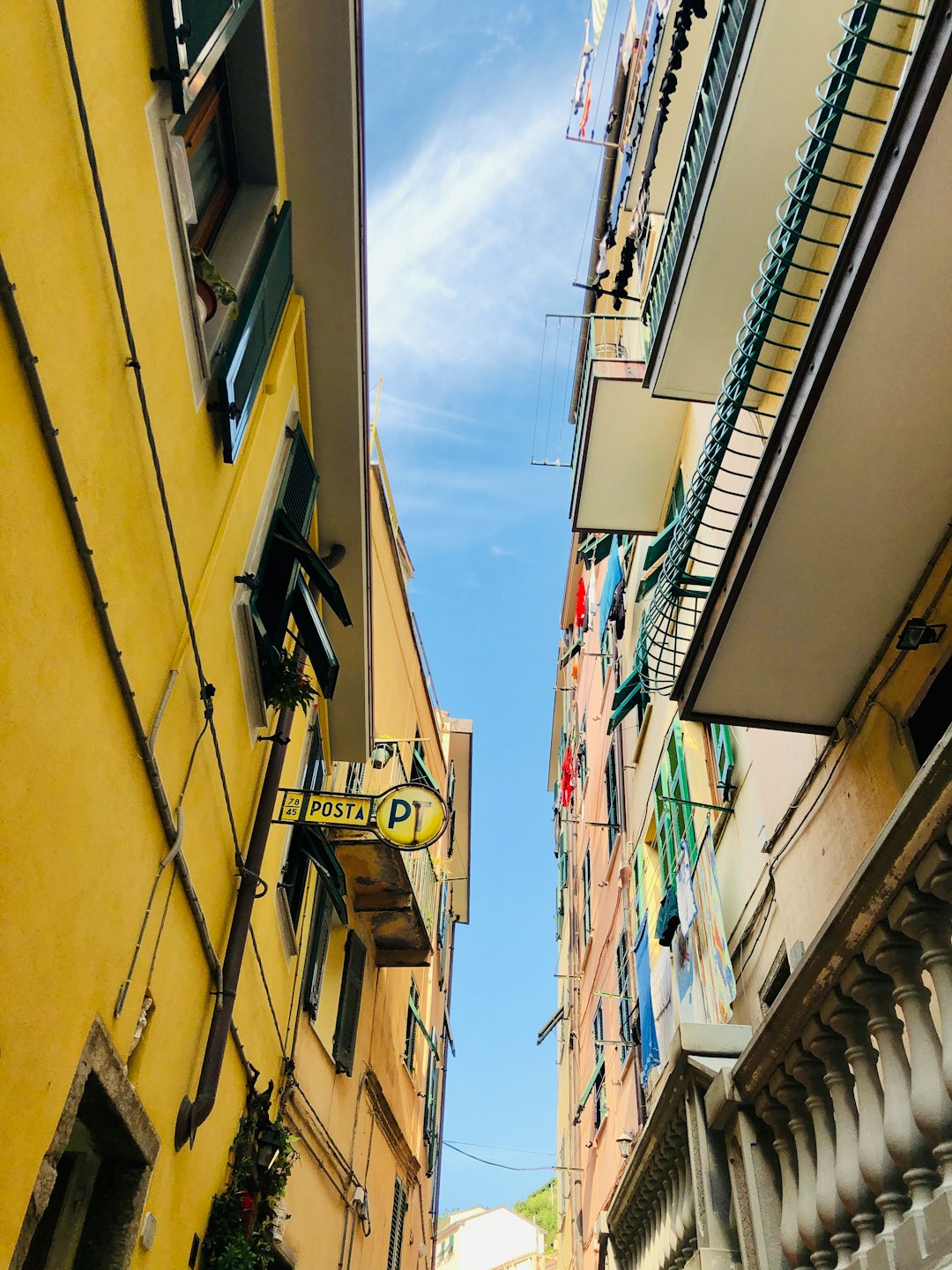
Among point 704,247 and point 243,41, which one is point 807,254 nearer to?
point 704,247

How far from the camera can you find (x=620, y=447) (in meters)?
12.0

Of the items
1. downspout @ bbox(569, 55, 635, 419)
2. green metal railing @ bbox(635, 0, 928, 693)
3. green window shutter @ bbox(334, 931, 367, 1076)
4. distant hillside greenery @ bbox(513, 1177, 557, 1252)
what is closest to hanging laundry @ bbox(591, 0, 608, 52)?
downspout @ bbox(569, 55, 635, 419)

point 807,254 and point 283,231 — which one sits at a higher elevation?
point 807,254

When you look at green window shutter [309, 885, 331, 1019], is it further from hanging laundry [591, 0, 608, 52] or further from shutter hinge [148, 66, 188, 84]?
hanging laundry [591, 0, 608, 52]

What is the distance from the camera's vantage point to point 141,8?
13.1 ft

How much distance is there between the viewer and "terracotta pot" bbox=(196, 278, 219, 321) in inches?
204

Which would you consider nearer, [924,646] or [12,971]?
[12,971]

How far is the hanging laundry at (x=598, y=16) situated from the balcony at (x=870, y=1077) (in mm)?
15944

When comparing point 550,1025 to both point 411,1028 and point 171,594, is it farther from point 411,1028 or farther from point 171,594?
point 171,594

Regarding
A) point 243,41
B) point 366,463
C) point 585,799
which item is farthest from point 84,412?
point 585,799

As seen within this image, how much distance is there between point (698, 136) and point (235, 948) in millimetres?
7259

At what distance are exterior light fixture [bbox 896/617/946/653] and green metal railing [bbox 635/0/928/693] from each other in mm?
1456

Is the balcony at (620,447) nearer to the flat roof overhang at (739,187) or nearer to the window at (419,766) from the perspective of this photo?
the flat roof overhang at (739,187)

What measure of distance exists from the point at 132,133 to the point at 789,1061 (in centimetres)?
444
